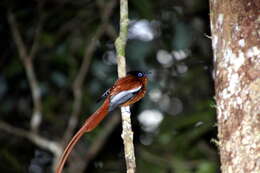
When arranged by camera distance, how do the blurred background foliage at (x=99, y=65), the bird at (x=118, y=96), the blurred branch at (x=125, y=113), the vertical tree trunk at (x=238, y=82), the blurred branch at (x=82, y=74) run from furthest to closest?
the blurred background foliage at (x=99, y=65)
the blurred branch at (x=82, y=74)
the bird at (x=118, y=96)
the blurred branch at (x=125, y=113)
the vertical tree trunk at (x=238, y=82)

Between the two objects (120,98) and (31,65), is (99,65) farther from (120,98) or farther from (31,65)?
(120,98)

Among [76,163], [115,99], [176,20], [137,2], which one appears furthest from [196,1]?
[115,99]

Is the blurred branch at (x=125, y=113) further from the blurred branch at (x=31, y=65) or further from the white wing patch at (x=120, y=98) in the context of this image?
the blurred branch at (x=31, y=65)

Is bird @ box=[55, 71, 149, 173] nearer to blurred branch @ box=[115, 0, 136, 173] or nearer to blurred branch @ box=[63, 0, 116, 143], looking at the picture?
blurred branch @ box=[115, 0, 136, 173]

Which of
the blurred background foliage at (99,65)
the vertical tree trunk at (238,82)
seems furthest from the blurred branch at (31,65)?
the vertical tree trunk at (238,82)

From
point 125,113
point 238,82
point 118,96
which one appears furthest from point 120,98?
point 238,82

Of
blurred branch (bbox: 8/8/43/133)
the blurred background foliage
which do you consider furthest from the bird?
the blurred background foliage
